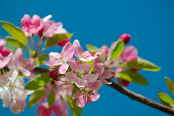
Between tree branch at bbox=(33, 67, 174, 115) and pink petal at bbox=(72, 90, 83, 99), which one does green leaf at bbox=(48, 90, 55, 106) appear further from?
pink petal at bbox=(72, 90, 83, 99)

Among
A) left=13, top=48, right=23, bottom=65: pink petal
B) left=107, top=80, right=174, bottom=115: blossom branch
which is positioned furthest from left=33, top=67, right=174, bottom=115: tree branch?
left=13, top=48, right=23, bottom=65: pink petal

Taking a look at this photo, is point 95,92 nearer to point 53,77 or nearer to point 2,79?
point 53,77

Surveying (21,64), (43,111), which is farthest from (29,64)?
(43,111)

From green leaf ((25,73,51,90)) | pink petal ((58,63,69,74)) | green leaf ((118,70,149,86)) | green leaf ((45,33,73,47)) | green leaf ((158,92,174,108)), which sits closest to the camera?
pink petal ((58,63,69,74))

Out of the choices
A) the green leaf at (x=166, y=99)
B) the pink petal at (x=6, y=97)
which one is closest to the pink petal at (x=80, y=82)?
the pink petal at (x=6, y=97)

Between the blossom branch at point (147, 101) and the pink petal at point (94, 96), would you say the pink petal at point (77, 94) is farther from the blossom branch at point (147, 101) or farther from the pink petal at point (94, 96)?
the blossom branch at point (147, 101)

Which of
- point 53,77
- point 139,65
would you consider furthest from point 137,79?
point 53,77
